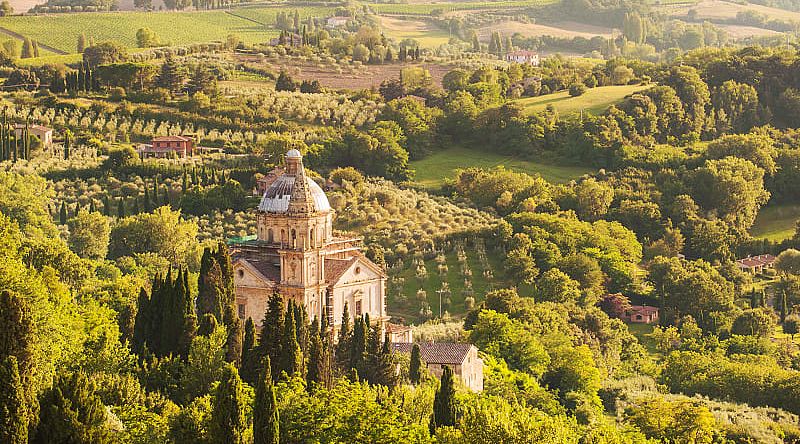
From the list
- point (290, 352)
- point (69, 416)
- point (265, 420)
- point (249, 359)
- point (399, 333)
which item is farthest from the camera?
point (399, 333)

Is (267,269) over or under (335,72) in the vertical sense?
over

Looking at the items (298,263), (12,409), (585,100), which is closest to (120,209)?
(298,263)

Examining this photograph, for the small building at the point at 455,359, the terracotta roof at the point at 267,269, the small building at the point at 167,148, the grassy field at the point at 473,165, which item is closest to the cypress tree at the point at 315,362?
the small building at the point at 455,359

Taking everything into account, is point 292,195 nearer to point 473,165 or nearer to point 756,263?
point 756,263

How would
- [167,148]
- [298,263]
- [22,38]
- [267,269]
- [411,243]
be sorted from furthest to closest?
1. [22,38]
2. [167,148]
3. [411,243]
4. [267,269]
5. [298,263]

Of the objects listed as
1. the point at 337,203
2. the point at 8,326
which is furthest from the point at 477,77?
the point at 8,326

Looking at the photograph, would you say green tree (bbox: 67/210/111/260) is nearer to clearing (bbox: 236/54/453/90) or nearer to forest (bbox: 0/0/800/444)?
forest (bbox: 0/0/800/444)

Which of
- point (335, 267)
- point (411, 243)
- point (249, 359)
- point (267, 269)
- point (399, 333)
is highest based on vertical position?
point (249, 359)
